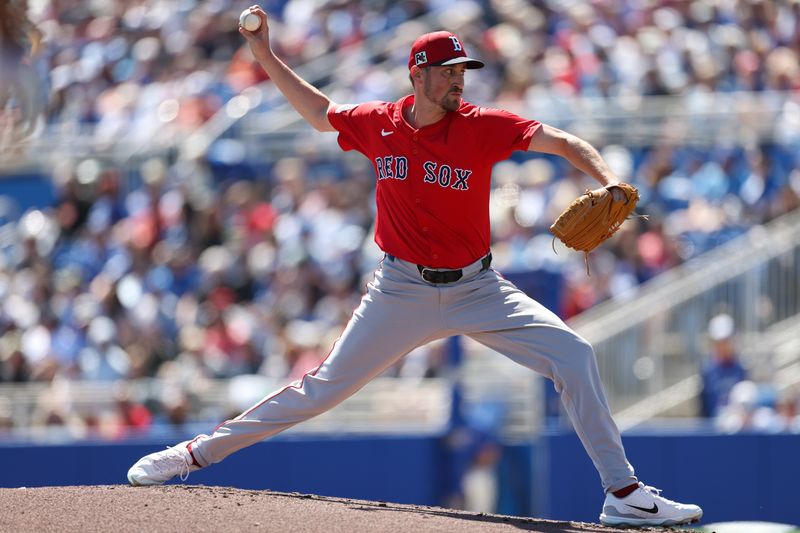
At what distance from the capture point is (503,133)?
5887mm

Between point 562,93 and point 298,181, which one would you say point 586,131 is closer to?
point 562,93

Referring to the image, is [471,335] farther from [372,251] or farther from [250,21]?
[372,251]

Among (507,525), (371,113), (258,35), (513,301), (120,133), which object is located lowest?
(507,525)

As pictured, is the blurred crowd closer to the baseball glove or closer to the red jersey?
the red jersey

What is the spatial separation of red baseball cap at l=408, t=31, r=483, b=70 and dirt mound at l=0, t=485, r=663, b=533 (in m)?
1.93

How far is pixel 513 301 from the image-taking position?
5996mm

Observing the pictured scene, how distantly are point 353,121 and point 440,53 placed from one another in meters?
0.56

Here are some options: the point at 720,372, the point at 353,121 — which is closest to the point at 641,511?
the point at 353,121

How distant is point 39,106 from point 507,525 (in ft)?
10.7

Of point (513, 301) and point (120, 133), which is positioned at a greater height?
point (120, 133)

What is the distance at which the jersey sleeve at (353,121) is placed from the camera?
6.19m

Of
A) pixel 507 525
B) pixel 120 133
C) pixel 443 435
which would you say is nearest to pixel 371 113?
pixel 507 525

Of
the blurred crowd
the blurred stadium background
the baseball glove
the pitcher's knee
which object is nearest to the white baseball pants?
the pitcher's knee

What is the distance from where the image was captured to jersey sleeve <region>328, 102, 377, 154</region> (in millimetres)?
6188
